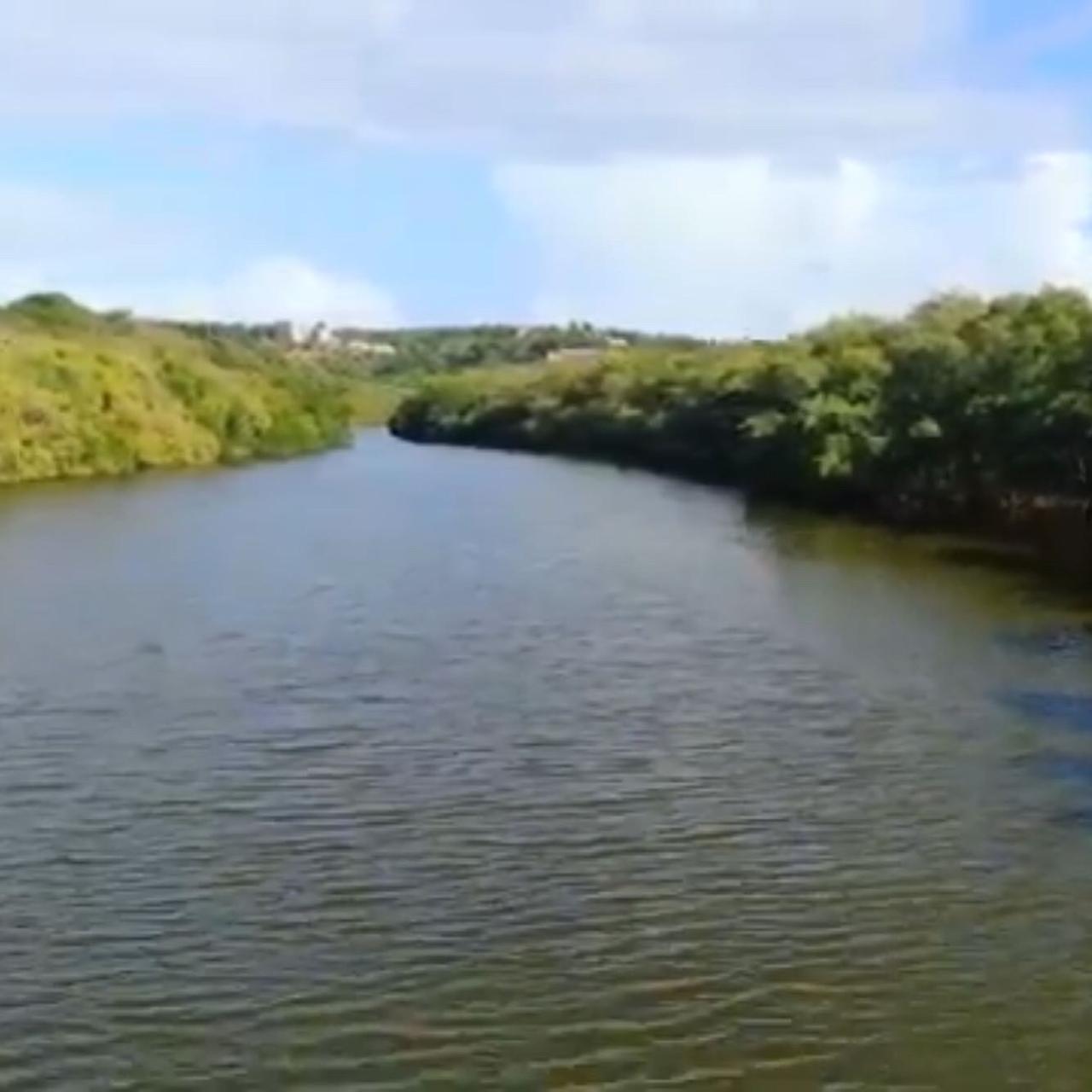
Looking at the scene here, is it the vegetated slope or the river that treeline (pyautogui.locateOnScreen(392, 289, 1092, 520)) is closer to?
the river

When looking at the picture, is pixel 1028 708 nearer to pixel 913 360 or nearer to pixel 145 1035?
pixel 145 1035

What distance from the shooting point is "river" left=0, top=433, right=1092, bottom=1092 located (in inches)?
579

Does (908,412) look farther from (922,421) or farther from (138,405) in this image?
(138,405)

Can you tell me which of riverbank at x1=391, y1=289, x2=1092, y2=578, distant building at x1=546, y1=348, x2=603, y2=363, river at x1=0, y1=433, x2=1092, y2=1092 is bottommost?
river at x1=0, y1=433, x2=1092, y2=1092

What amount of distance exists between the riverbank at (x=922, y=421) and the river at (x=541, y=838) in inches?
447

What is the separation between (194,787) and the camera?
71.9ft

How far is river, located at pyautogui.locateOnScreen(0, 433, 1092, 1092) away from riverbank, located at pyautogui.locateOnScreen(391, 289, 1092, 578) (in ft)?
37.2

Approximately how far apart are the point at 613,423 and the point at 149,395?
78.7 ft

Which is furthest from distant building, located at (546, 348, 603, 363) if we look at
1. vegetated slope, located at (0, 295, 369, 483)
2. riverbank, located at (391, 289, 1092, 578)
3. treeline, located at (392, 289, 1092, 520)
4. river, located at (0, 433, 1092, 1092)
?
river, located at (0, 433, 1092, 1092)

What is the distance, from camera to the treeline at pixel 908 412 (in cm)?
5122

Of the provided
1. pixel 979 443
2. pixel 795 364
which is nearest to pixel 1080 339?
pixel 979 443

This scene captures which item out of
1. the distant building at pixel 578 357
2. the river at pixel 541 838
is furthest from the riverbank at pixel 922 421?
the distant building at pixel 578 357

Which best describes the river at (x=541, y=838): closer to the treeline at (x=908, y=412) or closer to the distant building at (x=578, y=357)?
the treeline at (x=908, y=412)

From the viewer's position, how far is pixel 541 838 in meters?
20.0
